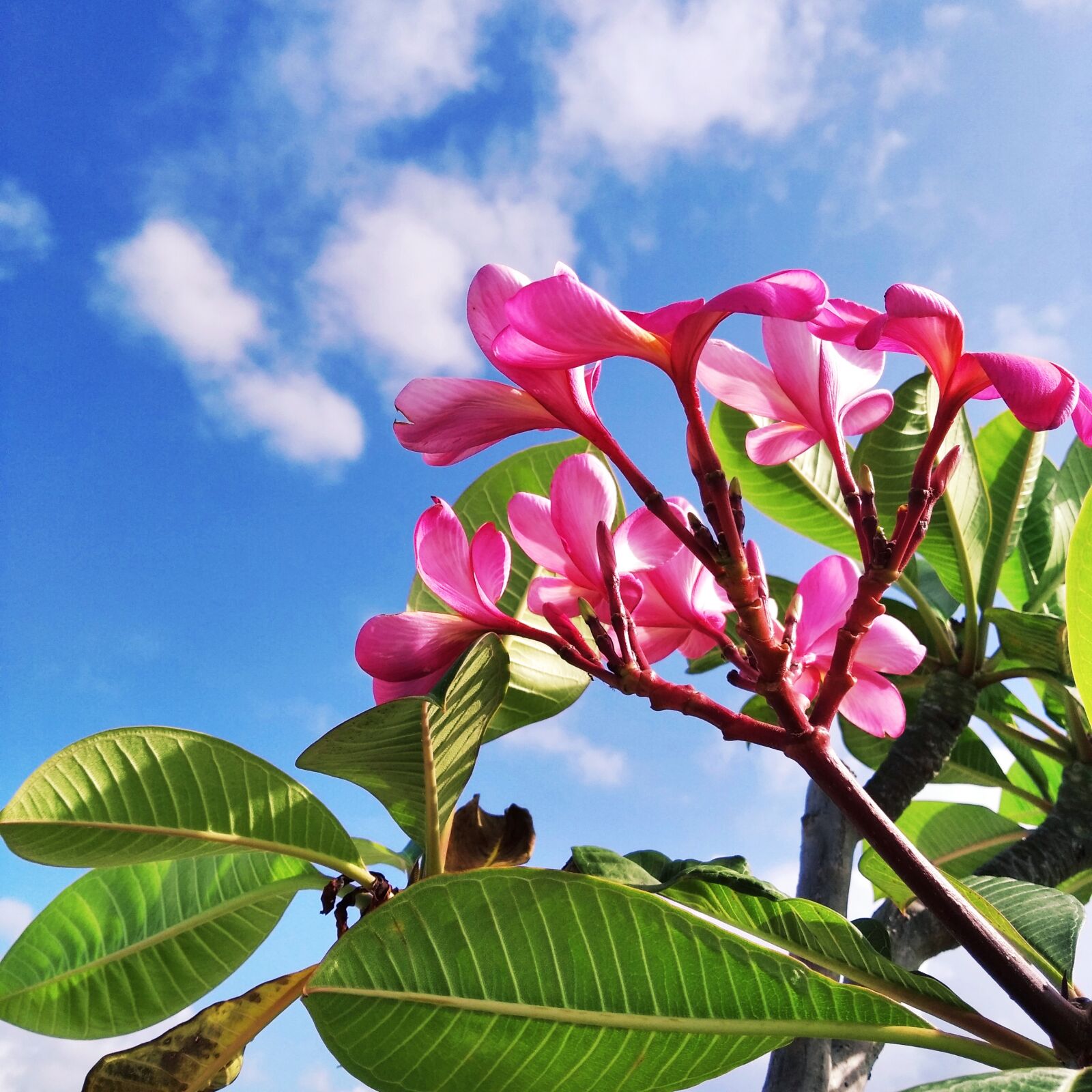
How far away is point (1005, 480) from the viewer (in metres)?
1.81

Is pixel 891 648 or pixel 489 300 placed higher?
pixel 489 300

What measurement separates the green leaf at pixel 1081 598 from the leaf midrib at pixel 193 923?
0.86 m

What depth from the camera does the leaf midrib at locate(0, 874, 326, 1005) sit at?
3.83ft

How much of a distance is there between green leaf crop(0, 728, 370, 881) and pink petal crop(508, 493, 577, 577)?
1.13 ft

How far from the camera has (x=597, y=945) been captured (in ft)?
2.41

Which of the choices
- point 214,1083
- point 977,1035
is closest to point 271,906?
point 214,1083

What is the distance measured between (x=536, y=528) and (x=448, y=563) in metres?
0.10

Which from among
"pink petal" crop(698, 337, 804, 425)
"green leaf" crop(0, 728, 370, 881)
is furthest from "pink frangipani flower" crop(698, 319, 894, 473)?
"green leaf" crop(0, 728, 370, 881)

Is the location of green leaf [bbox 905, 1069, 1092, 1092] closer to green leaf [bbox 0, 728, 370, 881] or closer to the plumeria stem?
the plumeria stem

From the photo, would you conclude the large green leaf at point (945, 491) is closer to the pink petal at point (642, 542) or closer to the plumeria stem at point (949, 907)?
the pink petal at point (642, 542)

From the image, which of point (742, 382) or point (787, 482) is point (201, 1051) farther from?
point (787, 482)

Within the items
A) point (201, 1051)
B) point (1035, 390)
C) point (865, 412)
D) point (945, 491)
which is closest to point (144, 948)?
point (201, 1051)

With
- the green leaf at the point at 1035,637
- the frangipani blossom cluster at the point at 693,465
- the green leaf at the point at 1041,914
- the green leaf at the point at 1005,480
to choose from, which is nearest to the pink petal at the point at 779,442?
the frangipani blossom cluster at the point at 693,465

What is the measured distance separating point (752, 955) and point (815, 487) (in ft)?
3.47
